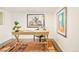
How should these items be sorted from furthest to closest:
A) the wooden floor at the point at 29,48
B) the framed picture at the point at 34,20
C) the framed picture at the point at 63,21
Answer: the framed picture at the point at 34,20
the wooden floor at the point at 29,48
the framed picture at the point at 63,21

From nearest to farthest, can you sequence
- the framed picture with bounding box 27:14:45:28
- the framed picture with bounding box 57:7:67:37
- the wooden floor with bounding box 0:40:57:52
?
the framed picture with bounding box 57:7:67:37, the wooden floor with bounding box 0:40:57:52, the framed picture with bounding box 27:14:45:28

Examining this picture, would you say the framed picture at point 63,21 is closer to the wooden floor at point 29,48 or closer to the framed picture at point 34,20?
the wooden floor at point 29,48

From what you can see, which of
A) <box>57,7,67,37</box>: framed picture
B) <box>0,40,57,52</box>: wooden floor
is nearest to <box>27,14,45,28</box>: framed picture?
<box>0,40,57,52</box>: wooden floor

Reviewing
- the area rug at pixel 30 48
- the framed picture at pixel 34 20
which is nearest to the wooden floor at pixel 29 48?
the area rug at pixel 30 48

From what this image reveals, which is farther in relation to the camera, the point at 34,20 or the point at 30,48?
the point at 34,20

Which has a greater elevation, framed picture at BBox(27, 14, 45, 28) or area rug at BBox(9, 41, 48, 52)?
framed picture at BBox(27, 14, 45, 28)

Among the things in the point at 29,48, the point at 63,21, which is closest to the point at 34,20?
the point at 29,48

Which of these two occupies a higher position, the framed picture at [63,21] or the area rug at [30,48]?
the framed picture at [63,21]

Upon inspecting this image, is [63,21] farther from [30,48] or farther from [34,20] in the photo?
[34,20]

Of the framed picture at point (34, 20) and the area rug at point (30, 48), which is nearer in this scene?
the area rug at point (30, 48)

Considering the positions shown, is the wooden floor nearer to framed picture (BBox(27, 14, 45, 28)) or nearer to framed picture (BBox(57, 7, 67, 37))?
framed picture (BBox(57, 7, 67, 37))

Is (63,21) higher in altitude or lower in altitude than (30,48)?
higher
